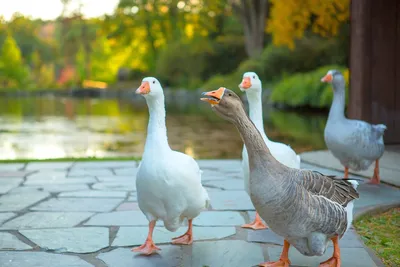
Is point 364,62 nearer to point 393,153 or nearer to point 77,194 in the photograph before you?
point 393,153

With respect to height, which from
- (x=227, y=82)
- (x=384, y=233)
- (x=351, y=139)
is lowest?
(x=227, y=82)

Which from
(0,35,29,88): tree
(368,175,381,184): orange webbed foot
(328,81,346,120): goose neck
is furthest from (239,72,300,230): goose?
(0,35,29,88): tree

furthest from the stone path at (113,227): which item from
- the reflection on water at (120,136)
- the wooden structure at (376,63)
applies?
the reflection on water at (120,136)

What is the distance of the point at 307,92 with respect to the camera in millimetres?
20781

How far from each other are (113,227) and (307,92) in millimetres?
17229

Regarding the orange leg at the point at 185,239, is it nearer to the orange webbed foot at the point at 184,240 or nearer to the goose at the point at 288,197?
the orange webbed foot at the point at 184,240

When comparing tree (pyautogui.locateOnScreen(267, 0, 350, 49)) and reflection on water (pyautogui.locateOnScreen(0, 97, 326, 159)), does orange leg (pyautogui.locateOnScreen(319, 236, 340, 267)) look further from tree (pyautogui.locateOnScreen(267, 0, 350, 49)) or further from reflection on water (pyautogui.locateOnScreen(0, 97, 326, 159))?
tree (pyautogui.locateOnScreen(267, 0, 350, 49))

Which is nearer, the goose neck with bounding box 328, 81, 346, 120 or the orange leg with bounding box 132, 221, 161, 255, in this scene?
the orange leg with bounding box 132, 221, 161, 255

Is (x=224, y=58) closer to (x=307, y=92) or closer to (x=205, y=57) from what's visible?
(x=205, y=57)

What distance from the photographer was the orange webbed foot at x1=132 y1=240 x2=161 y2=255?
375 centimetres

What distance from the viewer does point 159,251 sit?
3.85 m

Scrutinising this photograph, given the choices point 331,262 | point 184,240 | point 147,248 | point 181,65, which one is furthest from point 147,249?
point 181,65

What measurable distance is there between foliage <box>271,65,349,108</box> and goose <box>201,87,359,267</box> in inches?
640

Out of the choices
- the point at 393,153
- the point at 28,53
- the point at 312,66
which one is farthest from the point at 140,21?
the point at 393,153
